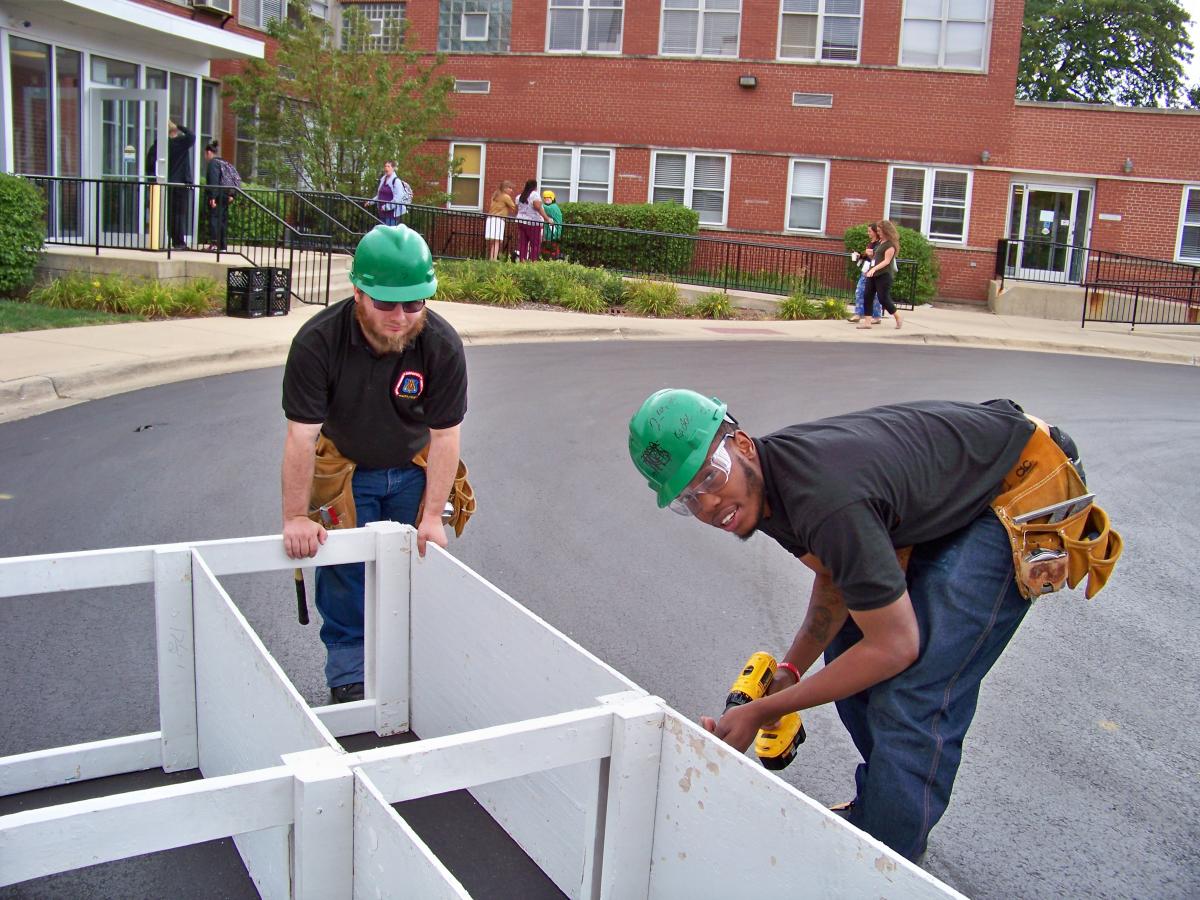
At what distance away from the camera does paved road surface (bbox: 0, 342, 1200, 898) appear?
4160mm

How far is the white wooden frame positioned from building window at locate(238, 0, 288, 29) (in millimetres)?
26339

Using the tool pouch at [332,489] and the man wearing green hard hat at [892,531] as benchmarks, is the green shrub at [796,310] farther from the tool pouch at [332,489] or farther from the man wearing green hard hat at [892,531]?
the man wearing green hard hat at [892,531]

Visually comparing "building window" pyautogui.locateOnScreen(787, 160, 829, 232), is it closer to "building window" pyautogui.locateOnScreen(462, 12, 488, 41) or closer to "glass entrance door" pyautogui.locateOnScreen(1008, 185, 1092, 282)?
"glass entrance door" pyautogui.locateOnScreen(1008, 185, 1092, 282)

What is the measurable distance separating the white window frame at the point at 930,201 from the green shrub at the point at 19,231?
62.3ft

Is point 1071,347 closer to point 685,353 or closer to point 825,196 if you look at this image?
point 685,353

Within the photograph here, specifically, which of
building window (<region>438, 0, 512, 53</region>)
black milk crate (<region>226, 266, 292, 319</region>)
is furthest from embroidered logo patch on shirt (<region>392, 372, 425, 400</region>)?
building window (<region>438, 0, 512, 53</region>)

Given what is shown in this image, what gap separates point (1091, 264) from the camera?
28094mm

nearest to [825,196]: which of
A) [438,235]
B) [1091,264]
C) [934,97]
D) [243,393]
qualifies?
[934,97]

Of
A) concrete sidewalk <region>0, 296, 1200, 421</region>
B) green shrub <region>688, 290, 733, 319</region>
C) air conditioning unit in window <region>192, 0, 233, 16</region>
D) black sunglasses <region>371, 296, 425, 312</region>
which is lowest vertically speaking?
concrete sidewalk <region>0, 296, 1200, 421</region>

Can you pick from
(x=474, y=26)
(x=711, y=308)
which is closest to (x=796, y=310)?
(x=711, y=308)

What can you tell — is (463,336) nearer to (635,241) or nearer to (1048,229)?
(635,241)

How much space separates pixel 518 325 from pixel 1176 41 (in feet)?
147

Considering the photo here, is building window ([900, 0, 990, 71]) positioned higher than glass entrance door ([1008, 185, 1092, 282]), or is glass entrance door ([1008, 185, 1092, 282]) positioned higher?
building window ([900, 0, 990, 71])

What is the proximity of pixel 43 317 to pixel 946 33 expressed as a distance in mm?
21684
